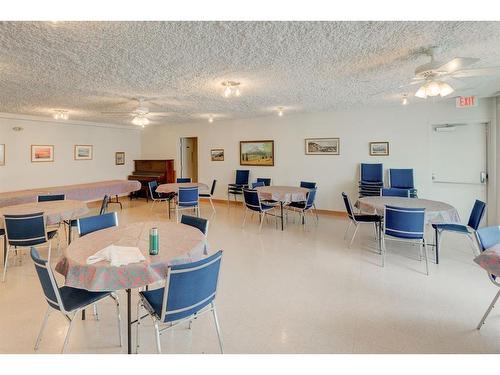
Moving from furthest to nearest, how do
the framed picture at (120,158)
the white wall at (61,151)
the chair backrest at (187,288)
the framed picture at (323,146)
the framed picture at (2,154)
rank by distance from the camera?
the framed picture at (120,158) → the framed picture at (323,146) → the white wall at (61,151) → the framed picture at (2,154) → the chair backrest at (187,288)

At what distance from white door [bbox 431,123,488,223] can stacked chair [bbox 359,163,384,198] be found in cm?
106

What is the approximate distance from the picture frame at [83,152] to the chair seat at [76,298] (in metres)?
7.52

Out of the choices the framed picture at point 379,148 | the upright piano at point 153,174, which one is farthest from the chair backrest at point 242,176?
the framed picture at point 379,148

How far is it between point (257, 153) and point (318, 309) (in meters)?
5.94

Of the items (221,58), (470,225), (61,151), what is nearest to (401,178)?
(470,225)

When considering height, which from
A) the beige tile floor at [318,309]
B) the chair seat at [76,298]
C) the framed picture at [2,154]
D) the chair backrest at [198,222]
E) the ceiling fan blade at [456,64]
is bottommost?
the beige tile floor at [318,309]

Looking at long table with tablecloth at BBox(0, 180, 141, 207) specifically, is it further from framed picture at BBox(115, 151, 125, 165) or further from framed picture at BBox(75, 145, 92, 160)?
framed picture at BBox(115, 151, 125, 165)

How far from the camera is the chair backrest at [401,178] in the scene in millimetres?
6098

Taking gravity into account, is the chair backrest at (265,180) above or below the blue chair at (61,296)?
above

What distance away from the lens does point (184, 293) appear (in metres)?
1.80

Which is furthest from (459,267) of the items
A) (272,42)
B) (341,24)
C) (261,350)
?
(272,42)

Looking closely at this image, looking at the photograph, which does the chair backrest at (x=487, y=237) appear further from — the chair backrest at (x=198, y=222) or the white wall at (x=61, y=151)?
the white wall at (x=61, y=151)

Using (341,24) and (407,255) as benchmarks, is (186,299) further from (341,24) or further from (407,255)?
(407,255)

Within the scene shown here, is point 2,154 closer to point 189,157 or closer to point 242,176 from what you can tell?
point 189,157
